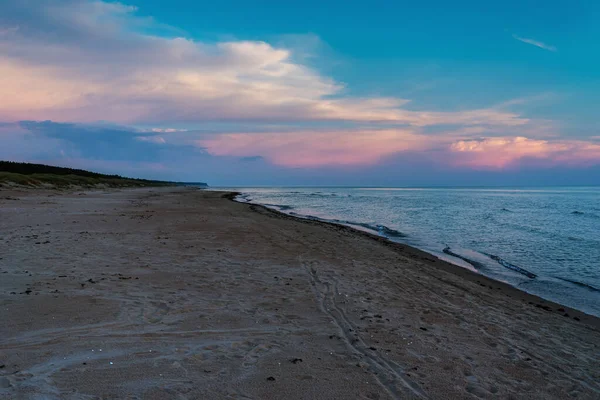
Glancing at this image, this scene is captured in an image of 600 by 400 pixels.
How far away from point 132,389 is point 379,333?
3.90m

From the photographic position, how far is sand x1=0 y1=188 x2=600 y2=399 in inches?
186

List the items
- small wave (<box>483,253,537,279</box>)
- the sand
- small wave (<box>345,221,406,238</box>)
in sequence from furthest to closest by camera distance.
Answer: small wave (<box>345,221,406,238</box>) → small wave (<box>483,253,537,279</box>) → the sand

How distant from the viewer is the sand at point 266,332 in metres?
4.71

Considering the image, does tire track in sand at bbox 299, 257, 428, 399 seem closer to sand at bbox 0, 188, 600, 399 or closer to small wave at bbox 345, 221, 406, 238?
sand at bbox 0, 188, 600, 399

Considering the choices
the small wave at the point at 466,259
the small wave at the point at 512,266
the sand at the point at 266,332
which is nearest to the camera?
the sand at the point at 266,332

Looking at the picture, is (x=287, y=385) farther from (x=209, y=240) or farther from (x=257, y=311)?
(x=209, y=240)

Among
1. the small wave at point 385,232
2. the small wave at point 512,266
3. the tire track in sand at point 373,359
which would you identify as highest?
the tire track in sand at point 373,359

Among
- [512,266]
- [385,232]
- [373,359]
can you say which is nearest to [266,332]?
[373,359]

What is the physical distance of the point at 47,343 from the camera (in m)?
5.41

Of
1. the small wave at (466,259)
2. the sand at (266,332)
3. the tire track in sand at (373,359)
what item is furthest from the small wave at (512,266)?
the tire track in sand at (373,359)

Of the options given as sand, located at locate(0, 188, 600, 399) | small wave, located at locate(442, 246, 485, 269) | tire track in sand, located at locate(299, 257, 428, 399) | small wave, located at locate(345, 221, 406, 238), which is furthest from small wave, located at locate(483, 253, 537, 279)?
tire track in sand, located at locate(299, 257, 428, 399)

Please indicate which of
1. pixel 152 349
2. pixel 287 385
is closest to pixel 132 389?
pixel 152 349

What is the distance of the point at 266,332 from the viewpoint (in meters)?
6.38

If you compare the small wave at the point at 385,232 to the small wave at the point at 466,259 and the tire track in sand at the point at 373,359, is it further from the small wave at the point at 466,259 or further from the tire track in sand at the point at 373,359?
the tire track in sand at the point at 373,359
